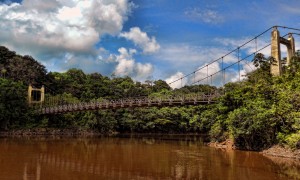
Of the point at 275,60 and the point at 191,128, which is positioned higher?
the point at 275,60

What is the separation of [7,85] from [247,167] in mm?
29589

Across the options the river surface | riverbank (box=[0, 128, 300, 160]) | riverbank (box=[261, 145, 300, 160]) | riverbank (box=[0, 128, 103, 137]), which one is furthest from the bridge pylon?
riverbank (box=[261, 145, 300, 160])

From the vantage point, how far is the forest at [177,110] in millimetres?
20203

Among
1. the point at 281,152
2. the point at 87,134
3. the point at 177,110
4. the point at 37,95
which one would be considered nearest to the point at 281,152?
the point at 281,152

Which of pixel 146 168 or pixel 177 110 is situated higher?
pixel 177 110

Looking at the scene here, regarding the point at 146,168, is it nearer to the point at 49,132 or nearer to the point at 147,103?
the point at 147,103

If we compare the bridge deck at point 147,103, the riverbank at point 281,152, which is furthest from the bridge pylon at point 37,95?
the riverbank at point 281,152

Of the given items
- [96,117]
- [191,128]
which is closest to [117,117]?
[96,117]

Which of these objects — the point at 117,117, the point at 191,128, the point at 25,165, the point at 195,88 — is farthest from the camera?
the point at 195,88

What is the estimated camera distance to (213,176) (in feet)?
40.8

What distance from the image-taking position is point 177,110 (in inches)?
1873

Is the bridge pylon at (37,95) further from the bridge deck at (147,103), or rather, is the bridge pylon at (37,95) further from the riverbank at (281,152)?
the riverbank at (281,152)

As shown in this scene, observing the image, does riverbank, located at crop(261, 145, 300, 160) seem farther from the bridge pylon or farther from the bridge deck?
the bridge pylon

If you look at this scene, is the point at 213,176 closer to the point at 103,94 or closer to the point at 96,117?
the point at 96,117
